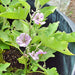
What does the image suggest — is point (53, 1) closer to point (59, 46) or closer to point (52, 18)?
point (52, 18)

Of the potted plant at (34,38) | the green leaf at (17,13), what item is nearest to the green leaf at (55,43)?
the potted plant at (34,38)

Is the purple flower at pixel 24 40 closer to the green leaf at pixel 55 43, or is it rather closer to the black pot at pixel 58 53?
the green leaf at pixel 55 43

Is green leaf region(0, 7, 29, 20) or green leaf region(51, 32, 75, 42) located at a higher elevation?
green leaf region(0, 7, 29, 20)

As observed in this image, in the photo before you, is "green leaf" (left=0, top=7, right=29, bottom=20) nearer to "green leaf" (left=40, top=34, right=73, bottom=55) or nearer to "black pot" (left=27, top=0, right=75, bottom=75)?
"green leaf" (left=40, top=34, right=73, bottom=55)

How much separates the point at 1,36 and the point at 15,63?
46cm

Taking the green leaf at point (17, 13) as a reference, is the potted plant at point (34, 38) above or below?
below

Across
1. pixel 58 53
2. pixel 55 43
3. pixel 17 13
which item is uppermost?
pixel 17 13

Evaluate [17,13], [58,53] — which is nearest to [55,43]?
[17,13]

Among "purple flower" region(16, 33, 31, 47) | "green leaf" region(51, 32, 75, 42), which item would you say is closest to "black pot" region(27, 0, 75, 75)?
"green leaf" region(51, 32, 75, 42)

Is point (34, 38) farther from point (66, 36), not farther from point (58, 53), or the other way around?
point (58, 53)

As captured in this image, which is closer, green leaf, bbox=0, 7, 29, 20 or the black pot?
green leaf, bbox=0, 7, 29, 20

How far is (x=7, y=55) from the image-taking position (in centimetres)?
121

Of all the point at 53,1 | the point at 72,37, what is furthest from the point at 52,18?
the point at 53,1

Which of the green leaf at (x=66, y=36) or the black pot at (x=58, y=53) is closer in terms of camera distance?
the green leaf at (x=66, y=36)
